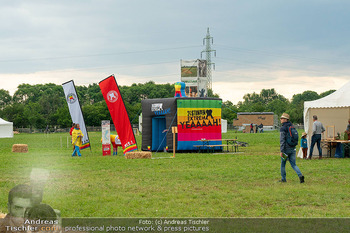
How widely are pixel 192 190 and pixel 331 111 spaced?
41.2 ft

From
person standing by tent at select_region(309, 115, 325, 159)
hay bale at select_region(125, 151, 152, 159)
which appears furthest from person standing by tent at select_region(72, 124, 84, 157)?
person standing by tent at select_region(309, 115, 325, 159)

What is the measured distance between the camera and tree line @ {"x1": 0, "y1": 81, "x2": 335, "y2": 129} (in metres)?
92.3

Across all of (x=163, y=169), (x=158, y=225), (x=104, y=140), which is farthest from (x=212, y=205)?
(x=104, y=140)

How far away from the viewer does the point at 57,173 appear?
13.9 metres

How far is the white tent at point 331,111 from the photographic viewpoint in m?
18.3

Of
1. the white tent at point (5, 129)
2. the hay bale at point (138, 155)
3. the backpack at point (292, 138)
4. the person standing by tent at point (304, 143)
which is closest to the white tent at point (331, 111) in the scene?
the person standing by tent at point (304, 143)

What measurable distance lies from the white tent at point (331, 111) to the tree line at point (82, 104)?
196ft

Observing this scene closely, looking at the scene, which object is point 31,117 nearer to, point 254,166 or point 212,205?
point 254,166

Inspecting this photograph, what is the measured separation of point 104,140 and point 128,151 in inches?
77.1

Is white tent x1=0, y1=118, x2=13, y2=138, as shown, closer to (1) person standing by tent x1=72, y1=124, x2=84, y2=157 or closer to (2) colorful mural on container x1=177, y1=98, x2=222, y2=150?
(1) person standing by tent x1=72, y1=124, x2=84, y2=157

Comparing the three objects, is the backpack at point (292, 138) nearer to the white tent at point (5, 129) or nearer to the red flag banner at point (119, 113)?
the red flag banner at point (119, 113)

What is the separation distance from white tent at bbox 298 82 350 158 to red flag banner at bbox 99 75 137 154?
23.7 ft

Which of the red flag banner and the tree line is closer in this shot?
the red flag banner

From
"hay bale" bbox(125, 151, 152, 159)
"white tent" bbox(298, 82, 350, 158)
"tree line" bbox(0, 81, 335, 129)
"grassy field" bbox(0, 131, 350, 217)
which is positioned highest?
"tree line" bbox(0, 81, 335, 129)
